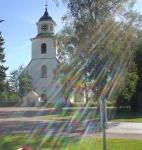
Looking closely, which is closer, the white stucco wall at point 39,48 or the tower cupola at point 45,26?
the white stucco wall at point 39,48

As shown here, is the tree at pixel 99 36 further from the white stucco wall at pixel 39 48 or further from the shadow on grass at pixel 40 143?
the white stucco wall at pixel 39 48

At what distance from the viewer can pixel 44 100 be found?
7469cm

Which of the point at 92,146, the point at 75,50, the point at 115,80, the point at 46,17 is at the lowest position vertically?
the point at 92,146

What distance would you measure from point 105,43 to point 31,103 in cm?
4966

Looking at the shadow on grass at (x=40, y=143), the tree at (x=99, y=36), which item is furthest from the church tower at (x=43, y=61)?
the shadow on grass at (x=40, y=143)

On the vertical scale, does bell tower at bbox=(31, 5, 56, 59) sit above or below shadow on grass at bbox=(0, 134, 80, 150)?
above

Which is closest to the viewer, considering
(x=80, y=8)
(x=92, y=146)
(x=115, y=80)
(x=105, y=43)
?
(x=92, y=146)

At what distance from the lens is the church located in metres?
74.6

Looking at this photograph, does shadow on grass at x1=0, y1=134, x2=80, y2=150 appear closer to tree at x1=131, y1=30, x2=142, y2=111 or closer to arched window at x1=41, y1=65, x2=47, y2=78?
tree at x1=131, y1=30, x2=142, y2=111

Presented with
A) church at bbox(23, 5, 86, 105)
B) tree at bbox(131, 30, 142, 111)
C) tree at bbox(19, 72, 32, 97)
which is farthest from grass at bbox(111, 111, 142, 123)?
tree at bbox(19, 72, 32, 97)

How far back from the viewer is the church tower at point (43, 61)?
74.8 m

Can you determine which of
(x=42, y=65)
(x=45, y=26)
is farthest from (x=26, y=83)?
(x=45, y=26)

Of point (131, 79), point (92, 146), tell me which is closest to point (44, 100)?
point (131, 79)

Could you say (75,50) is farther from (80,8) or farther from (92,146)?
(92,146)
